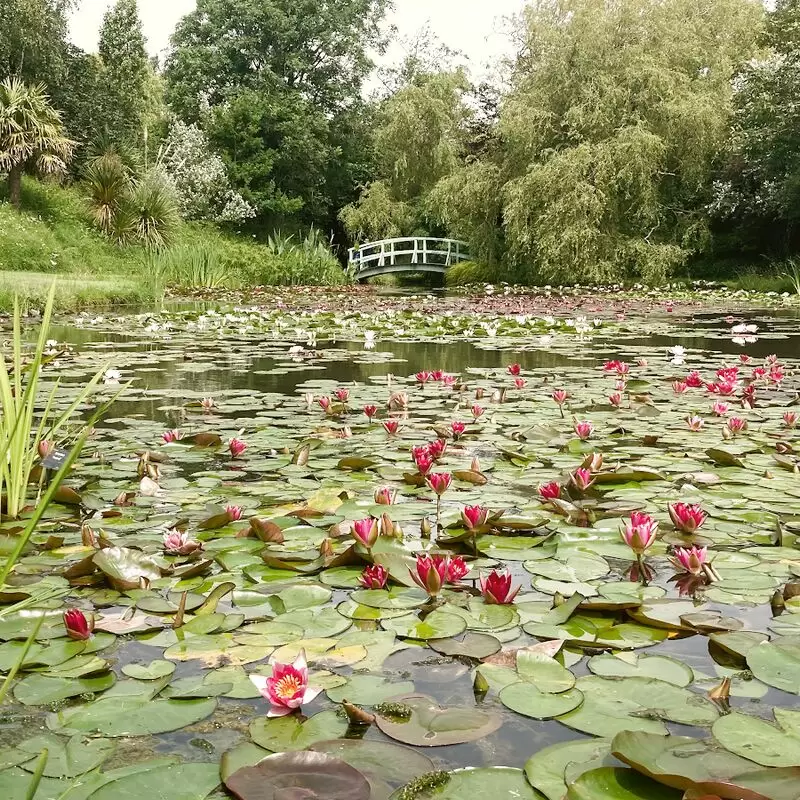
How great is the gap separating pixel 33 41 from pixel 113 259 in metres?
7.12

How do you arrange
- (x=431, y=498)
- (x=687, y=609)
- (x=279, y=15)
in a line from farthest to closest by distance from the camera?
(x=279, y=15)
(x=431, y=498)
(x=687, y=609)

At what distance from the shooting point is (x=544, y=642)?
1.34 m

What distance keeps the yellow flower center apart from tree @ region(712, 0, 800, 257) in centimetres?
1693

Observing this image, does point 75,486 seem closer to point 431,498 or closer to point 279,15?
point 431,498

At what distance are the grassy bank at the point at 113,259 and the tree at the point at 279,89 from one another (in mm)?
5975

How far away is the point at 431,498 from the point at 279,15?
29631mm

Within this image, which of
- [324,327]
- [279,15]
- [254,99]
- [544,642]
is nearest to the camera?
[544,642]

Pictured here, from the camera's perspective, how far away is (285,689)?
1124 mm

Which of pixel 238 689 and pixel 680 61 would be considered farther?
pixel 680 61

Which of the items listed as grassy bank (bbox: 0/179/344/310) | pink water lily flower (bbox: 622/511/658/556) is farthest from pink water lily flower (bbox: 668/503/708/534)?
grassy bank (bbox: 0/179/344/310)

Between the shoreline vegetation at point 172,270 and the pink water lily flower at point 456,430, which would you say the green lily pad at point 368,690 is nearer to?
the pink water lily flower at point 456,430

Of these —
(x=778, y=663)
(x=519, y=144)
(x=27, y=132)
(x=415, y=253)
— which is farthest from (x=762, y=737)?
(x=415, y=253)

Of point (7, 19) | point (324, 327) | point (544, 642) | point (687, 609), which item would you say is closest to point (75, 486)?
point (544, 642)

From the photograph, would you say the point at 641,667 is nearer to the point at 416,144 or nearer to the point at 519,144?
the point at 519,144
